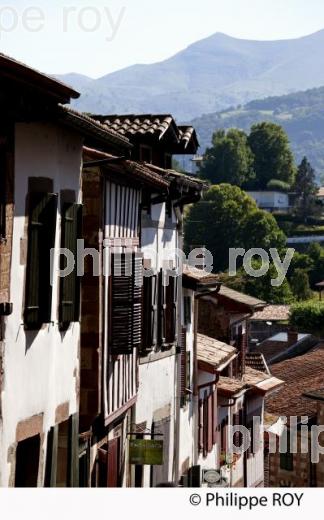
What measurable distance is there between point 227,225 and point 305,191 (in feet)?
141

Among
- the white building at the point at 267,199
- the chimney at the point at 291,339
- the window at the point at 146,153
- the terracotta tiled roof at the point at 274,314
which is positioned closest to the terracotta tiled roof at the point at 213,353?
the window at the point at 146,153

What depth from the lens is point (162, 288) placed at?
2328 centimetres

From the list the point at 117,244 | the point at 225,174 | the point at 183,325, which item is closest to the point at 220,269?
the point at 225,174

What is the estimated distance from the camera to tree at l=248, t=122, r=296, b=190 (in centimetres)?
18625

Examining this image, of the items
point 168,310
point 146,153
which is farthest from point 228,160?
point 146,153

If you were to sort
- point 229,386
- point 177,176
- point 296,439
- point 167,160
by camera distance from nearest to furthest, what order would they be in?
1. point 177,176
2. point 167,160
3. point 229,386
4. point 296,439

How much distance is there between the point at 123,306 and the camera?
1795cm

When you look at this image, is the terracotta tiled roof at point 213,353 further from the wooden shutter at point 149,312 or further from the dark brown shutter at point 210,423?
the wooden shutter at point 149,312

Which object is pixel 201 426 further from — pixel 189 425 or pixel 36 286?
pixel 36 286

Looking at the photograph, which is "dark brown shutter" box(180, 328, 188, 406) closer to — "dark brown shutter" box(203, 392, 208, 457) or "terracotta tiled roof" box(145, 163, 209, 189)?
"dark brown shutter" box(203, 392, 208, 457)

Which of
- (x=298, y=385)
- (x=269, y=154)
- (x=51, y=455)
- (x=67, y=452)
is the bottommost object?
(x=298, y=385)

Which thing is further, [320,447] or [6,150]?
[320,447]
